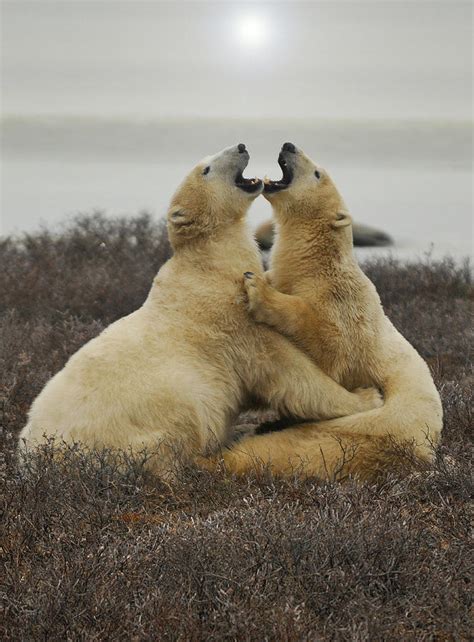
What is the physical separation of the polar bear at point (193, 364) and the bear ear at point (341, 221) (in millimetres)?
384

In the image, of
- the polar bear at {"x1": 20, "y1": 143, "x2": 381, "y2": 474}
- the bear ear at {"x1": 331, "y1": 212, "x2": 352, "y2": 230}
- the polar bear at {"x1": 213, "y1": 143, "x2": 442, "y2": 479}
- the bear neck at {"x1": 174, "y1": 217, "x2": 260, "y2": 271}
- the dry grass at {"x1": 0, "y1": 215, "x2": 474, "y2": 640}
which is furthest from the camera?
the bear ear at {"x1": 331, "y1": 212, "x2": 352, "y2": 230}

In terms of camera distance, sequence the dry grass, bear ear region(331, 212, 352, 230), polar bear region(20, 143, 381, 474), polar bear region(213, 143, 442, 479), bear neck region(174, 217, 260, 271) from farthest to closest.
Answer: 1. bear ear region(331, 212, 352, 230)
2. bear neck region(174, 217, 260, 271)
3. polar bear region(213, 143, 442, 479)
4. polar bear region(20, 143, 381, 474)
5. the dry grass

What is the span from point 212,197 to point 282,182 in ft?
1.26

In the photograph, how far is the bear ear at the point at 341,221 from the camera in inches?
189

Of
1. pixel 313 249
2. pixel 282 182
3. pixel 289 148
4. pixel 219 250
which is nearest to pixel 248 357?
pixel 219 250

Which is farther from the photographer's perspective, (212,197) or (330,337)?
(212,197)

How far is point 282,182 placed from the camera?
4.90 m

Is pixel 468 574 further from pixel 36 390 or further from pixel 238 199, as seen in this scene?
pixel 36 390

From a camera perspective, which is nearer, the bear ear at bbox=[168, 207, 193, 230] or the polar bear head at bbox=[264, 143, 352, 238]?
the bear ear at bbox=[168, 207, 193, 230]

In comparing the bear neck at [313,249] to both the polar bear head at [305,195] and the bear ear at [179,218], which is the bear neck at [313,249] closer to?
the polar bear head at [305,195]

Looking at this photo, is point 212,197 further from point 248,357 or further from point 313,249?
point 248,357

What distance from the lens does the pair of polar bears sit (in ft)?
14.0

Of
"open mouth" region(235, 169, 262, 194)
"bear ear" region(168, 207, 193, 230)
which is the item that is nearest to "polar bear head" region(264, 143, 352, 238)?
"open mouth" region(235, 169, 262, 194)

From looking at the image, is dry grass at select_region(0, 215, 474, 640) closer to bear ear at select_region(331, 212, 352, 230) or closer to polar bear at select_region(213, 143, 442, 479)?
polar bear at select_region(213, 143, 442, 479)
